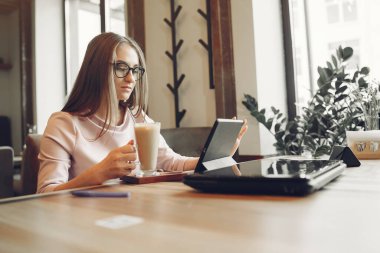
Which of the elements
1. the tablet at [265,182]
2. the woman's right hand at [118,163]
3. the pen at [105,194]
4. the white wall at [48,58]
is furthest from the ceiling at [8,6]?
the tablet at [265,182]

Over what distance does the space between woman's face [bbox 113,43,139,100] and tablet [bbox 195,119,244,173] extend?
54 centimetres

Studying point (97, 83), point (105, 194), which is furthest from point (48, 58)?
point (105, 194)

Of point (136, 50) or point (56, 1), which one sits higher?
point (56, 1)

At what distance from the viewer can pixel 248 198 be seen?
2.26 ft

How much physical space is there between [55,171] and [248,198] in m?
0.80

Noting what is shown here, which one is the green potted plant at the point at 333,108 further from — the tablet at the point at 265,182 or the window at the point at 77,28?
the window at the point at 77,28

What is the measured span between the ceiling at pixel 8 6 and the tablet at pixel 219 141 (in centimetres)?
514

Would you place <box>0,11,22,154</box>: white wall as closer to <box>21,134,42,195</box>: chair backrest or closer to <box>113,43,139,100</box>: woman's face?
<box>21,134,42,195</box>: chair backrest

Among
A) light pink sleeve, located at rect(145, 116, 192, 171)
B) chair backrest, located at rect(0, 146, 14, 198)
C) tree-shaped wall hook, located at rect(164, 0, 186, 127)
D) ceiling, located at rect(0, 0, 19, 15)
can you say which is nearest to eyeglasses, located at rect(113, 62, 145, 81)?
light pink sleeve, located at rect(145, 116, 192, 171)

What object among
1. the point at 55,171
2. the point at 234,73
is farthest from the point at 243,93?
the point at 55,171

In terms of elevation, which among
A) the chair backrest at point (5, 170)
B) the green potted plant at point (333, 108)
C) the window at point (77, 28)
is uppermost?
the window at point (77, 28)

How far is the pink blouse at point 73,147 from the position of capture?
127 centimetres

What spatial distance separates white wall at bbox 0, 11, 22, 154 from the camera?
5.44 metres

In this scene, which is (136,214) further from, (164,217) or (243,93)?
(243,93)
